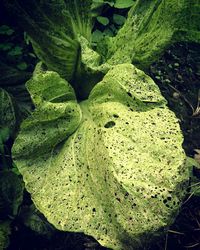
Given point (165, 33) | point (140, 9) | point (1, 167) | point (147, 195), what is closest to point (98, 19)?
point (140, 9)

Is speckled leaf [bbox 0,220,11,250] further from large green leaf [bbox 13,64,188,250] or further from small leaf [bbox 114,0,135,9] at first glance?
small leaf [bbox 114,0,135,9]

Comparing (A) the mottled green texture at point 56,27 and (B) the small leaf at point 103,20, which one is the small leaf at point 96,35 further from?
(A) the mottled green texture at point 56,27

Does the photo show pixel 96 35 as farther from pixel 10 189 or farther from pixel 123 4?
pixel 10 189

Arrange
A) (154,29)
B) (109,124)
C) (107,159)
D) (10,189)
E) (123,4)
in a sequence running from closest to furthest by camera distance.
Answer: (107,159)
(109,124)
(154,29)
(10,189)
(123,4)

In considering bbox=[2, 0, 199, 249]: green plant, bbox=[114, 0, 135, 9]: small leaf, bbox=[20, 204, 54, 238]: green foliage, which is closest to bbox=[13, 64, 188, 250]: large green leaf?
bbox=[2, 0, 199, 249]: green plant

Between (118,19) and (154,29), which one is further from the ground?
(154,29)

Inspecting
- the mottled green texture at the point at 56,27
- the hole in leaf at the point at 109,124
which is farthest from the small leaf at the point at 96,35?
the hole in leaf at the point at 109,124

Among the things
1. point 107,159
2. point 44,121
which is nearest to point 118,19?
point 44,121
